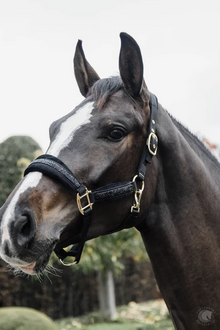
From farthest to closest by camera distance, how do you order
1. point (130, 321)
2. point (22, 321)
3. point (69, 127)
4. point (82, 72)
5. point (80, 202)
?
point (130, 321)
point (22, 321)
point (82, 72)
point (69, 127)
point (80, 202)

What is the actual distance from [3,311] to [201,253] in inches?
194

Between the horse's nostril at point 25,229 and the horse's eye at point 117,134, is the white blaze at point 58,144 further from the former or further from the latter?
the horse's eye at point 117,134

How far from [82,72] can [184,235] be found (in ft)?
4.39

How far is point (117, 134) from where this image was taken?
2.11m

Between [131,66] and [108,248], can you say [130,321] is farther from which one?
[131,66]

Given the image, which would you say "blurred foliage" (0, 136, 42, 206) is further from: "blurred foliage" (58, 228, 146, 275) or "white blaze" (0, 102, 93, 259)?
"white blaze" (0, 102, 93, 259)

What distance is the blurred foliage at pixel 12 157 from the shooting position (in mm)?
10232

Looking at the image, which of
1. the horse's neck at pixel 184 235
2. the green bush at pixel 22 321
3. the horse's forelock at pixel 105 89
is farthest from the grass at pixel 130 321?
the horse's forelock at pixel 105 89

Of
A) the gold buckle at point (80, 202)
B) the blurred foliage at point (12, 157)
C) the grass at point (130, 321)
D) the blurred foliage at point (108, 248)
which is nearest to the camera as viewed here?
the gold buckle at point (80, 202)

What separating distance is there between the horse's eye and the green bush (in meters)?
4.81

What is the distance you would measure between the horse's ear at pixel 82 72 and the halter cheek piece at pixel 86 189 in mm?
562

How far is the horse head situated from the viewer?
1780 mm

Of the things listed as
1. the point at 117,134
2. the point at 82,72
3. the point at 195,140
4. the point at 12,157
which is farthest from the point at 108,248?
the point at 117,134

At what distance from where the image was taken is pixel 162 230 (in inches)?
88.7
